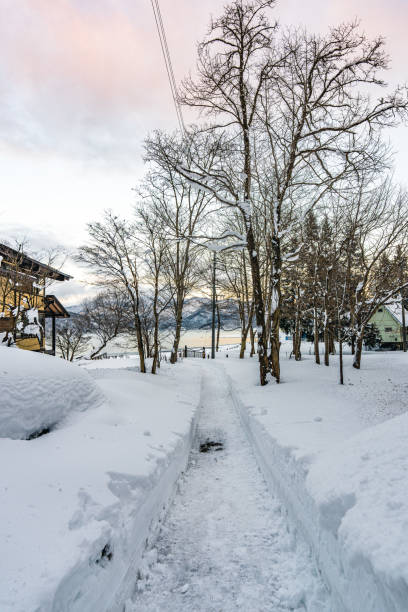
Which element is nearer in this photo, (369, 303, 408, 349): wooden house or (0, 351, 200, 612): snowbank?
(0, 351, 200, 612): snowbank

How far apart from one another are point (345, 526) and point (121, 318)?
24.1 metres

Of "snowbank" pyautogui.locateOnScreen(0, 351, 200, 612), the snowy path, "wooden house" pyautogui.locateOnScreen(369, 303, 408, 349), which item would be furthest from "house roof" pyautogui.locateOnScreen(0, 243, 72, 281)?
"wooden house" pyautogui.locateOnScreen(369, 303, 408, 349)

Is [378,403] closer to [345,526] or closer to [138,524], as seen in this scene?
[345,526]

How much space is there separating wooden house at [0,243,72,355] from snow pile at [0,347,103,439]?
294 inches

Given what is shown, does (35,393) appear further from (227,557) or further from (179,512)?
(227,557)

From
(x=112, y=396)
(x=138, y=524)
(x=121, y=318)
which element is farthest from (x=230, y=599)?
(x=121, y=318)

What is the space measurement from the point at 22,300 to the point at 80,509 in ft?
56.9

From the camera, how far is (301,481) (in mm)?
3531

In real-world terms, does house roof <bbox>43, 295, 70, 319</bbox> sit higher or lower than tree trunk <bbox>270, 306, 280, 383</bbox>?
higher

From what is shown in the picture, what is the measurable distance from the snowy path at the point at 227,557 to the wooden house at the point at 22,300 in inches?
393

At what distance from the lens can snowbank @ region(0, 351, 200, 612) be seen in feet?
6.32

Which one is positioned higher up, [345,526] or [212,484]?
[345,526]

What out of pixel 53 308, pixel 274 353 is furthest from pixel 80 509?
pixel 53 308

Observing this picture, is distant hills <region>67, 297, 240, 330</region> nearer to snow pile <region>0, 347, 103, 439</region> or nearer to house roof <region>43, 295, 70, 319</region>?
house roof <region>43, 295, 70, 319</region>
